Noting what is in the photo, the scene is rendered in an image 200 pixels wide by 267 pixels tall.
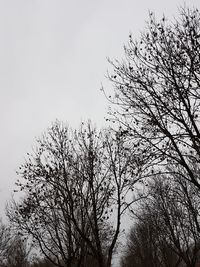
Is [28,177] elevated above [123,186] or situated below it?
above

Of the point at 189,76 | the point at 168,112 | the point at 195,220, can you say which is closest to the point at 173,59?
the point at 189,76

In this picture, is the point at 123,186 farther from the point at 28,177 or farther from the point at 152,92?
the point at 152,92

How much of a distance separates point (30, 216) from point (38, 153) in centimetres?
282

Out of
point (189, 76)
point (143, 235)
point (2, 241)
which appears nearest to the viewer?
point (189, 76)

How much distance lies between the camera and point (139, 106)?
8055 millimetres

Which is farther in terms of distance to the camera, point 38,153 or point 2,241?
point 2,241

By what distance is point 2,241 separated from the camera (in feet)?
101

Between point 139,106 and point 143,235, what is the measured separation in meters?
19.7

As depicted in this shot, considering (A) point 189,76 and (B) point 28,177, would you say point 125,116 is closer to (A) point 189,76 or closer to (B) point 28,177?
(A) point 189,76

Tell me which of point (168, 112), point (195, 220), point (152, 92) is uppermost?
point (152, 92)

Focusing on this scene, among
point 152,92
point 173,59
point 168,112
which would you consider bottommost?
point 168,112

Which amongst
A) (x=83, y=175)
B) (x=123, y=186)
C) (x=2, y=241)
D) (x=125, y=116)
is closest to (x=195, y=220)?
(x=123, y=186)

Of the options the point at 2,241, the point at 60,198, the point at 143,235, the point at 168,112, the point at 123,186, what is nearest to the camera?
the point at 168,112

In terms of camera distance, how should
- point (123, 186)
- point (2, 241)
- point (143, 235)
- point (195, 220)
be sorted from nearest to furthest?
point (123, 186) → point (195, 220) → point (143, 235) → point (2, 241)
